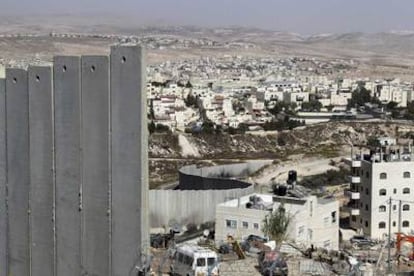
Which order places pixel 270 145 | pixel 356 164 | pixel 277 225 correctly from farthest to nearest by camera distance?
pixel 270 145, pixel 356 164, pixel 277 225

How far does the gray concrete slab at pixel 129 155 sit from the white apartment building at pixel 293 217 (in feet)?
24.6

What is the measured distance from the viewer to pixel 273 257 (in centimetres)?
901

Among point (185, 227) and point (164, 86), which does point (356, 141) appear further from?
point (185, 227)

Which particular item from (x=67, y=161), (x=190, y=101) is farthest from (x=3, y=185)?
(x=190, y=101)

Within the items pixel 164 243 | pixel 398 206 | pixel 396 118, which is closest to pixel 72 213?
pixel 164 243

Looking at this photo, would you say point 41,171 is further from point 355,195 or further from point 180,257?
point 355,195

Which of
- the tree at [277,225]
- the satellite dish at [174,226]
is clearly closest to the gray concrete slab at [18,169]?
the tree at [277,225]

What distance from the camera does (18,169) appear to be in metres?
7.80

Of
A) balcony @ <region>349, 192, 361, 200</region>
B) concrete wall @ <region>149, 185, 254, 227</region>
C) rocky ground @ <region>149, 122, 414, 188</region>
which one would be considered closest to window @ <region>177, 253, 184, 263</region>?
concrete wall @ <region>149, 185, 254, 227</region>

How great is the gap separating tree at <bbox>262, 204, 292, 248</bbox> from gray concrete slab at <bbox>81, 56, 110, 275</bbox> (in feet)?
20.7

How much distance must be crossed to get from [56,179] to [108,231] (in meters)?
0.75

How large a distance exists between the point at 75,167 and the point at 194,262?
2.06 metres

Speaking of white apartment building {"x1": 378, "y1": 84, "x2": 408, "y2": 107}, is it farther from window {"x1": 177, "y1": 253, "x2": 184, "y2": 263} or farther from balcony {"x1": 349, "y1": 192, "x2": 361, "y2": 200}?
window {"x1": 177, "y1": 253, "x2": 184, "y2": 263}

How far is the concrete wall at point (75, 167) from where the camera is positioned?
678cm
